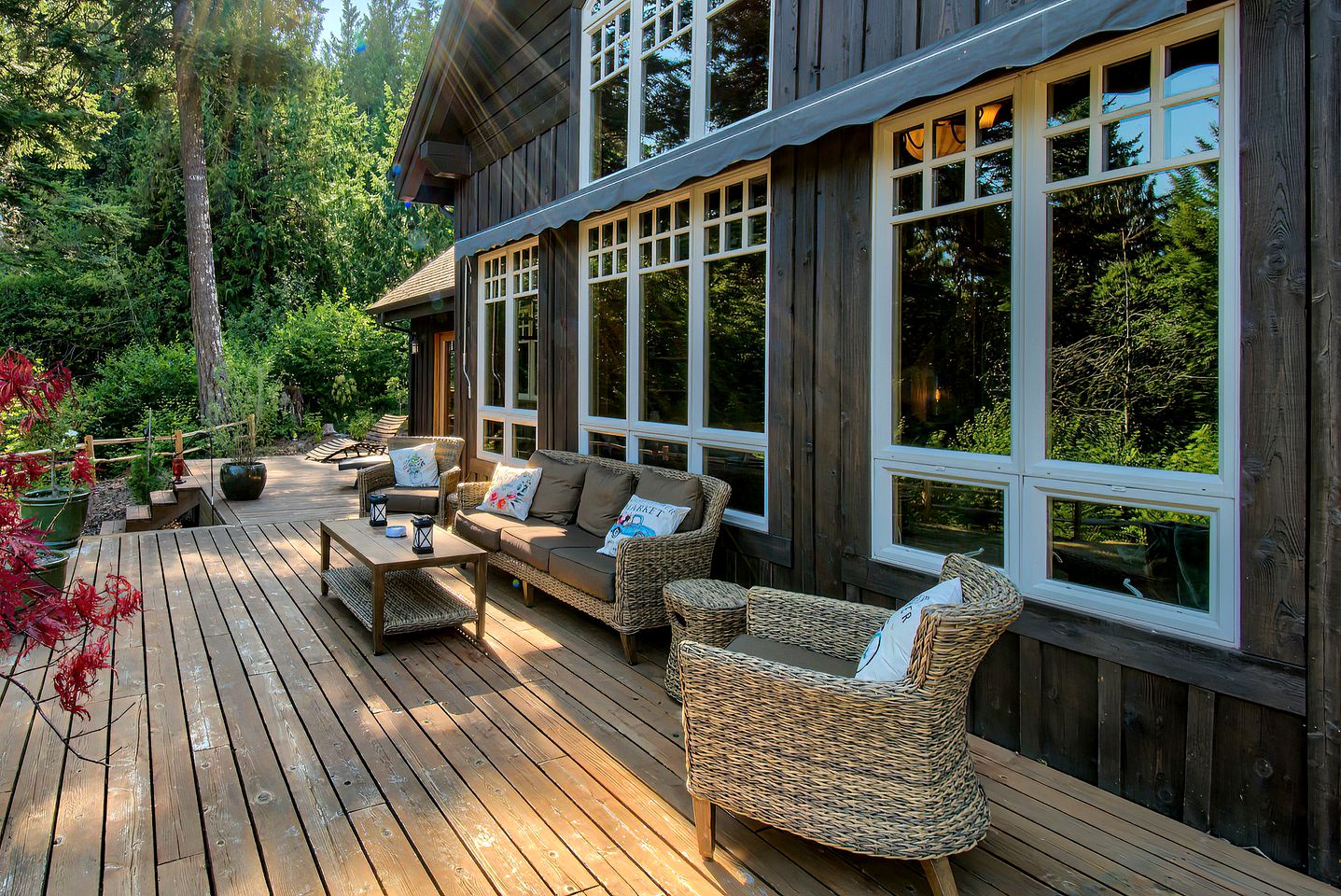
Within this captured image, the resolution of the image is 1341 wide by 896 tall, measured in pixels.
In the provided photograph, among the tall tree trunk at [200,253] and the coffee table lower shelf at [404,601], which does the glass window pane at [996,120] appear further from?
the tall tree trunk at [200,253]

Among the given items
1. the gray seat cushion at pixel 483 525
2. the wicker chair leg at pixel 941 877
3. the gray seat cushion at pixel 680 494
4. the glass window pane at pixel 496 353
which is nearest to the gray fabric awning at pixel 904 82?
the gray seat cushion at pixel 680 494

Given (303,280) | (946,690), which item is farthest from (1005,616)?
(303,280)

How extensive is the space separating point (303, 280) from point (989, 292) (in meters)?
19.0

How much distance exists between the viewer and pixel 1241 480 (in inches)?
89.9

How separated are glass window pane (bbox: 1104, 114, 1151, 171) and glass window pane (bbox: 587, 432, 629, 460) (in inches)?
133

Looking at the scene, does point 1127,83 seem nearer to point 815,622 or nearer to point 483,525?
point 815,622

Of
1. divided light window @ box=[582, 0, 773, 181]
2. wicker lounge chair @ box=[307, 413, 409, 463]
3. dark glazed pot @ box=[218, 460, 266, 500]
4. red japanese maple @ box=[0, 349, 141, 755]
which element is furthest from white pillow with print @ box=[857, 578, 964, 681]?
wicker lounge chair @ box=[307, 413, 409, 463]

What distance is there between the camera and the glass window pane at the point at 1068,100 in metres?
2.70

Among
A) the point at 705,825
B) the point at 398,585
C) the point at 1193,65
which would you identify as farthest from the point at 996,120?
the point at 398,585

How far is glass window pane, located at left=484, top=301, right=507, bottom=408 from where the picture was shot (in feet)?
23.7

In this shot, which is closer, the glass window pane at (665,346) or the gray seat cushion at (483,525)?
the glass window pane at (665,346)

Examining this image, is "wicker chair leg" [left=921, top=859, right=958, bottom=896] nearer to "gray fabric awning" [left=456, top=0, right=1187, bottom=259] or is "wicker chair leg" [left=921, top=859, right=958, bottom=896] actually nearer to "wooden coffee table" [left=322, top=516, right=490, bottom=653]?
"gray fabric awning" [left=456, top=0, right=1187, bottom=259]

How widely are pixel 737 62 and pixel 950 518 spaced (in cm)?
274

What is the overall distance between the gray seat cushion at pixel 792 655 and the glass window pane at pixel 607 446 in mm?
2635
